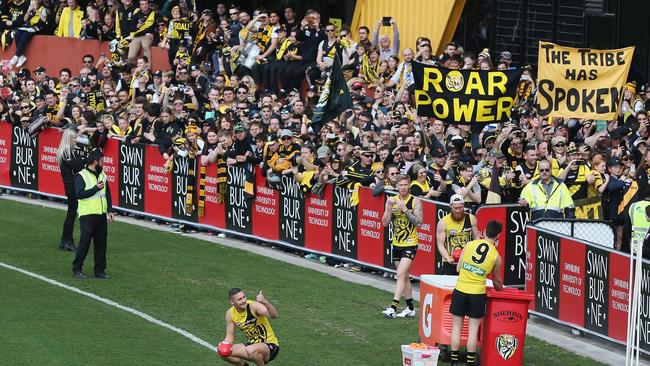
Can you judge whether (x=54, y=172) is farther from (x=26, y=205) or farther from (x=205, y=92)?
(x=205, y=92)

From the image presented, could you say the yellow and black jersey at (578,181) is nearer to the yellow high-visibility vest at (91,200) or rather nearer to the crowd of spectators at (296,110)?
the crowd of spectators at (296,110)

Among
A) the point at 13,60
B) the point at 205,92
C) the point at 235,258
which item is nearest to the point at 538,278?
the point at 235,258

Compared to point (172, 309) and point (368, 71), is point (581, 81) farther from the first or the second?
point (172, 309)

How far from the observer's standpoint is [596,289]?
58.5 ft

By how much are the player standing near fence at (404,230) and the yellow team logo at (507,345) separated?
2779 millimetres

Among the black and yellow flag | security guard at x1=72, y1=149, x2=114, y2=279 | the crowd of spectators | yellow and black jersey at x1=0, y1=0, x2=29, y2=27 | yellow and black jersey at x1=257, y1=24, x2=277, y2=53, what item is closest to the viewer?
security guard at x1=72, y1=149, x2=114, y2=279

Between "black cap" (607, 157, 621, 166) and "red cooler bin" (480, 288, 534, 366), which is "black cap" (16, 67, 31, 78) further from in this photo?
"red cooler bin" (480, 288, 534, 366)

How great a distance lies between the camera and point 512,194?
68.2 ft

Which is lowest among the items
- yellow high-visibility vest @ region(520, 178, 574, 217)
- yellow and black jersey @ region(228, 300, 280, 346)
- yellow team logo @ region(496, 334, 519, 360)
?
yellow team logo @ region(496, 334, 519, 360)

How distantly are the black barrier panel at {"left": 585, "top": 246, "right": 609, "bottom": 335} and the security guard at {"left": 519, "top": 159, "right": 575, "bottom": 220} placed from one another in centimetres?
202

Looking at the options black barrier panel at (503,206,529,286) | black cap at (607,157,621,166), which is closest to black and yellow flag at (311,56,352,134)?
black barrier panel at (503,206,529,286)

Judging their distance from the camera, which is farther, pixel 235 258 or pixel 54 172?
pixel 54 172

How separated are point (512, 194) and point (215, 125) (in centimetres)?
682

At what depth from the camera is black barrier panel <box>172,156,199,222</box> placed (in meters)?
25.6
